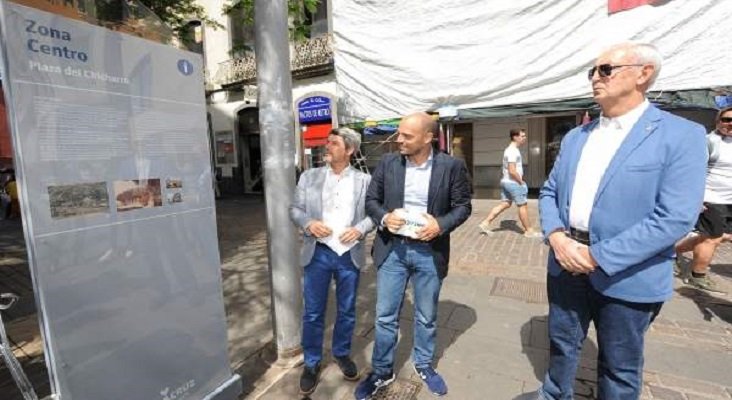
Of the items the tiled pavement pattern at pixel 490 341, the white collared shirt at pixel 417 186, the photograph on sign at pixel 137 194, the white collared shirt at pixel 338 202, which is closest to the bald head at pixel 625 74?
the white collared shirt at pixel 417 186

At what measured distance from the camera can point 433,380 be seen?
279 cm

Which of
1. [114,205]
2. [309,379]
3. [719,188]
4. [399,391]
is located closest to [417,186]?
[399,391]

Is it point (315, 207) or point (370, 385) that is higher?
point (315, 207)

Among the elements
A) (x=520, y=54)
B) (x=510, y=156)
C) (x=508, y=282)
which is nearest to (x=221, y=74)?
(x=520, y=54)

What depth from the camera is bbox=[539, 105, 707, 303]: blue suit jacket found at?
178cm

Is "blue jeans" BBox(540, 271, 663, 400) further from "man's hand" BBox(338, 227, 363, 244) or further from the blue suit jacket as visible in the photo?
"man's hand" BBox(338, 227, 363, 244)

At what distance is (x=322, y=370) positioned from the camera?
120 inches

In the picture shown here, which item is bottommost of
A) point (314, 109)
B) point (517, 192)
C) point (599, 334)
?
point (599, 334)

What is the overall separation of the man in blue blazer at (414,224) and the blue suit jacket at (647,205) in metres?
0.82

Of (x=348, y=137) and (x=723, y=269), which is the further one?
(x=723, y=269)

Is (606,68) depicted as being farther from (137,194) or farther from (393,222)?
(137,194)

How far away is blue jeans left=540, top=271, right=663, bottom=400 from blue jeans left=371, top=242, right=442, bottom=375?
71cm

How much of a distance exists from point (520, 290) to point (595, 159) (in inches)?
112

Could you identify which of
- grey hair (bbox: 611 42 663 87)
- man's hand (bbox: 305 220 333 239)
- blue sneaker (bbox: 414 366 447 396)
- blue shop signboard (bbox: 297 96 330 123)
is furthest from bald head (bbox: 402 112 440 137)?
blue shop signboard (bbox: 297 96 330 123)
